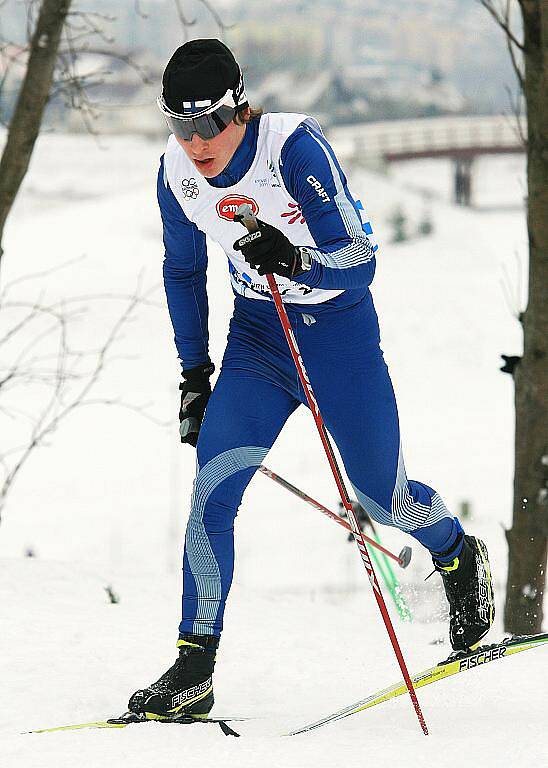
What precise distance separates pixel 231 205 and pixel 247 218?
0.27 meters

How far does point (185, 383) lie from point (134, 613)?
1.58m

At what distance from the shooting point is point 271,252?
2773mm

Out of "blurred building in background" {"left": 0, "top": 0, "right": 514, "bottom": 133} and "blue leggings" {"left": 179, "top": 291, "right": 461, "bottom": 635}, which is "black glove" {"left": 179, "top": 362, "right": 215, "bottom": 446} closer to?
"blue leggings" {"left": 179, "top": 291, "right": 461, "bottom": 635}

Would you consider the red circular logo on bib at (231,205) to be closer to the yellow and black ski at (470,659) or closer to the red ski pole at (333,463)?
the red ski pole at (333,463)

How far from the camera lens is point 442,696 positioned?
3.46 m

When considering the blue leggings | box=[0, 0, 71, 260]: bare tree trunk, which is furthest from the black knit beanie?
box=[0, 0, 71, 260]: bare tree trunk

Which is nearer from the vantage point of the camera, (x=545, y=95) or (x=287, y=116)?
(x=287, y=116)

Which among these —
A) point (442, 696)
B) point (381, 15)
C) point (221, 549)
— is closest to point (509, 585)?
point (442, 696)

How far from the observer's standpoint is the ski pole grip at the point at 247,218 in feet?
9.21

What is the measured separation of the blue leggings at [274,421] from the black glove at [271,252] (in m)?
0.45

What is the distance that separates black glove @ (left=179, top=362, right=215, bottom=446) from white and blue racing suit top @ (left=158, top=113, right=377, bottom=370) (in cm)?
36

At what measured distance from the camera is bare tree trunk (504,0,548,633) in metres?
4.51

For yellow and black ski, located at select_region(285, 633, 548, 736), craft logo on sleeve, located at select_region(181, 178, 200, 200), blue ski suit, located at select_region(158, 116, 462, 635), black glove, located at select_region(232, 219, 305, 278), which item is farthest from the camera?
→ yellow and black ski, located at select_region(285, 633, 548, 736)

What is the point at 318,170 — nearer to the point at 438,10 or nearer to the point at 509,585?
the point at 509,585
